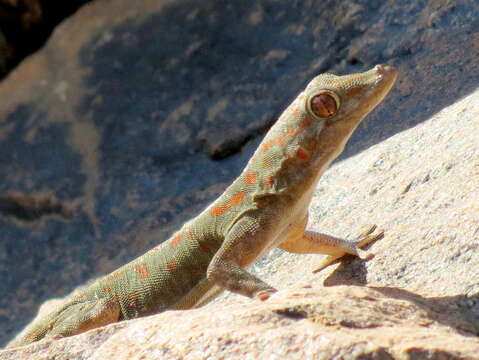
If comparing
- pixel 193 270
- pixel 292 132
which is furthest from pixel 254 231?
pixel 292 132

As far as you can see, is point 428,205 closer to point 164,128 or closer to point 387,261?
point 387,261

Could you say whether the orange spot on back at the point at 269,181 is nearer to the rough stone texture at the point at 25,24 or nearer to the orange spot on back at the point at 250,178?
the orange spot on back at the point at 250,178

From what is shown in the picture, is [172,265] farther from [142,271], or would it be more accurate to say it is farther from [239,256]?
[239,256]

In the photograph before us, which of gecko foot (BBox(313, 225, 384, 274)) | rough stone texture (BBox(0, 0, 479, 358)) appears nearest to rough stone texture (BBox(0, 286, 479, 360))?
gecko foot (BBox(313, 225, 384, 274))

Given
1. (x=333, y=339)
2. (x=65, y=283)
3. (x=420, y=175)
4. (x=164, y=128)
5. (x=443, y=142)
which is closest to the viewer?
(x=333, y=339)

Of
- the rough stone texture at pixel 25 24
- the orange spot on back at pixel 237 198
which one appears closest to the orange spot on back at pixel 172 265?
the orange spot on back at pixel 237 198

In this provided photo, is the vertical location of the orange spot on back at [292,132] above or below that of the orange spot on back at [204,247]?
above

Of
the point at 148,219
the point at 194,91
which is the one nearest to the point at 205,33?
the point at 194,91
